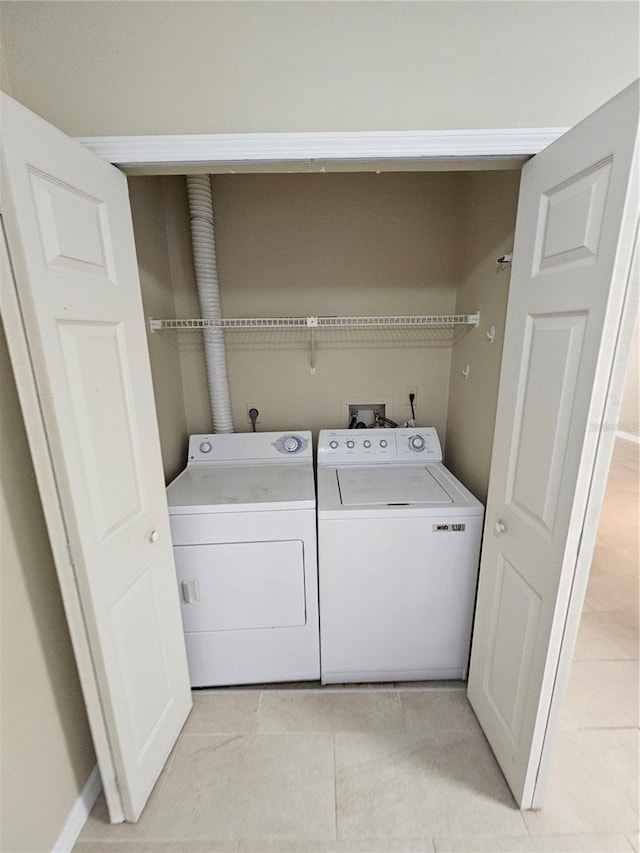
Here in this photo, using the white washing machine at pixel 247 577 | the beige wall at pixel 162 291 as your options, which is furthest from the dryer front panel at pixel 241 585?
the beige wall at pixel 162 291

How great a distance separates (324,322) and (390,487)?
100cm

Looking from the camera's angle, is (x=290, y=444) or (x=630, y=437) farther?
(x=630, y=437)

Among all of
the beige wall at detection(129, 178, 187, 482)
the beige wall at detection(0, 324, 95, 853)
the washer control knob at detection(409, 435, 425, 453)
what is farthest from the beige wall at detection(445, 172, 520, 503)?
the beige wall at detection(0, 324, 95, 853)

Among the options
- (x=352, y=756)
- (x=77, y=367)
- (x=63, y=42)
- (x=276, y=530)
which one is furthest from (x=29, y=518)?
(x=352, y=756)

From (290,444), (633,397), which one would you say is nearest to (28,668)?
(290,444)

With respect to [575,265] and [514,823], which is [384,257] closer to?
[575,265]

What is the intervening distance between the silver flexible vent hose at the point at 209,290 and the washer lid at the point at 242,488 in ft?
1.22

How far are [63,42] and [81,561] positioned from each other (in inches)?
57.9

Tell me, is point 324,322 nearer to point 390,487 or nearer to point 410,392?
point 410,392

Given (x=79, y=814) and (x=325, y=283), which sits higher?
(x=325, y=283)

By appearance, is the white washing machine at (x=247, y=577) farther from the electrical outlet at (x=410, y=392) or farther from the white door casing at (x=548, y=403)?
the electrical outlet at (x=410, y=392)

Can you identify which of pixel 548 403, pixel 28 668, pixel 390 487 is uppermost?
pixel 548 403

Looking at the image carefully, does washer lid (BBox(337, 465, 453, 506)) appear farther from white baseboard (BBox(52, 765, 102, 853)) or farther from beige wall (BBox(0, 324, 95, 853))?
white baseboard (BBox(52, 765, 102, 853))

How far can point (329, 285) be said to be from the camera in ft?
7.06
